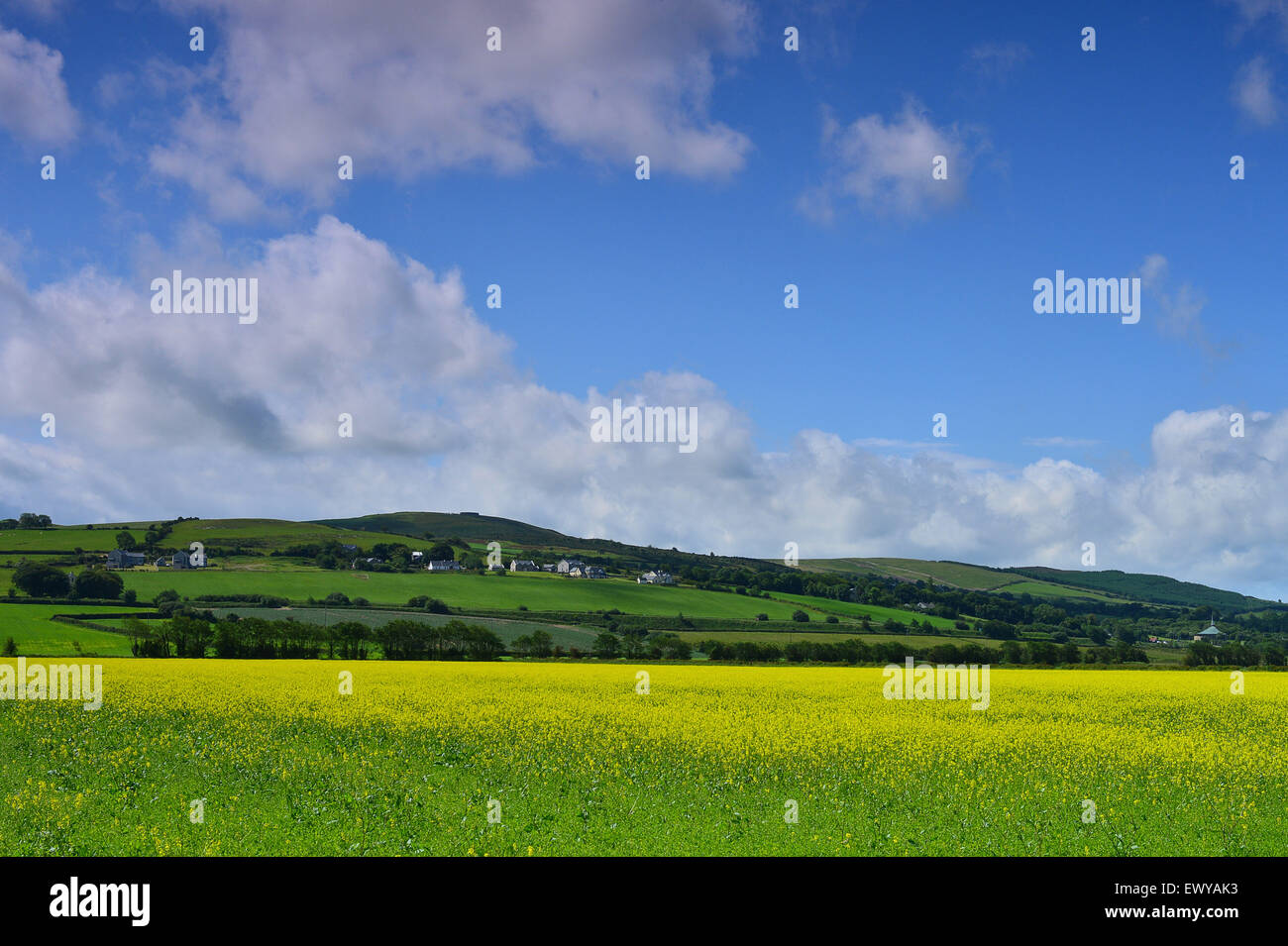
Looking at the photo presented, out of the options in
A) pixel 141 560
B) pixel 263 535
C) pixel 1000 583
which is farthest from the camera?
pixel 1000 583

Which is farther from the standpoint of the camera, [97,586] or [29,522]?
[29,522]

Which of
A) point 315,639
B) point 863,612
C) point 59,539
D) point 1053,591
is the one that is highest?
point 59,539

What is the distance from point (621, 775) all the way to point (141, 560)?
375ft

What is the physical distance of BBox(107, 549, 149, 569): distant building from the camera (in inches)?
4179

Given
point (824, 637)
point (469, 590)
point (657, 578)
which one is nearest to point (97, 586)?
point (469, 590)

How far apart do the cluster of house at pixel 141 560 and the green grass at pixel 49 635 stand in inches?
1184

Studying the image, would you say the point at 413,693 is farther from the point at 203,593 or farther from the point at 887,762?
the point at 203,593

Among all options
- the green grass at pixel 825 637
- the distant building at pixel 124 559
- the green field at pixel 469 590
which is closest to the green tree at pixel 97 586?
the green field at pixel 469 590

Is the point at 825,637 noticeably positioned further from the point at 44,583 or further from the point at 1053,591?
the point at 1053,591

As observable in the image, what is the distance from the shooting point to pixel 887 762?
19.5m

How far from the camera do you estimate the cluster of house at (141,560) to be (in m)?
107

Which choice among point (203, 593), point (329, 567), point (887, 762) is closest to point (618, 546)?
point (329, 567)

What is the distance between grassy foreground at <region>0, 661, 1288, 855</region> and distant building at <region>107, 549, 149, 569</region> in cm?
8786

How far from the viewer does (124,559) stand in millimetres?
109688
